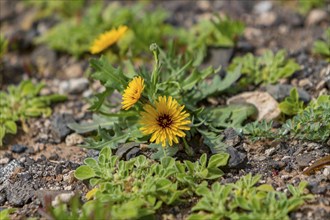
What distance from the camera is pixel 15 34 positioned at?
595cm

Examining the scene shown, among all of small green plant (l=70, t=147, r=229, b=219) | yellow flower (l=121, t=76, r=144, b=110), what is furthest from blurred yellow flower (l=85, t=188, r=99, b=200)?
yellow flower (l=121, t=76, r=144, b=110)

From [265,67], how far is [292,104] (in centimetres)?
68

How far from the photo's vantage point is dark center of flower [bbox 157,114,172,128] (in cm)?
372

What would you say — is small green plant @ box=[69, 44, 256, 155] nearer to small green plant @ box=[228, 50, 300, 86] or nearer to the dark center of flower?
the dark center of flower

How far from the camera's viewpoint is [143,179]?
3.57 m

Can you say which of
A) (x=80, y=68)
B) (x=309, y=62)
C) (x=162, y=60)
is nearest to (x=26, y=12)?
(x=80, y=68)

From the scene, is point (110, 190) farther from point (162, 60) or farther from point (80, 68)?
point (80, 68)

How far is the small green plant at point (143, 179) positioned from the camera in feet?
11.0

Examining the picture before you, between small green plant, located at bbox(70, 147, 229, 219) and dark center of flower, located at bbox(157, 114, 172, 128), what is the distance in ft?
0.74

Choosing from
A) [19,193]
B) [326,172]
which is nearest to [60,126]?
[19,193]

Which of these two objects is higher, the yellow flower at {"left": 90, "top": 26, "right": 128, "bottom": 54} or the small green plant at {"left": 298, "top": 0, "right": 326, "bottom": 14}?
the small green plant at {"left": 298, "top": 0, "right": 326, "bottom": 14}

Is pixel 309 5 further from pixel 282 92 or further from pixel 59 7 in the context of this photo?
pixel 59 7

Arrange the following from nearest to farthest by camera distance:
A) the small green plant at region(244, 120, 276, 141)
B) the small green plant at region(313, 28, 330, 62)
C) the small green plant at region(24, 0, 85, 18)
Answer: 1. the small green plant at region(244, 120, 276, 141)
2. the small green plant at region(313, 28, 330, 62)
3. the small green plant at region(24, 0, 85, 18)

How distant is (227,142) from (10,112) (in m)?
1.84
